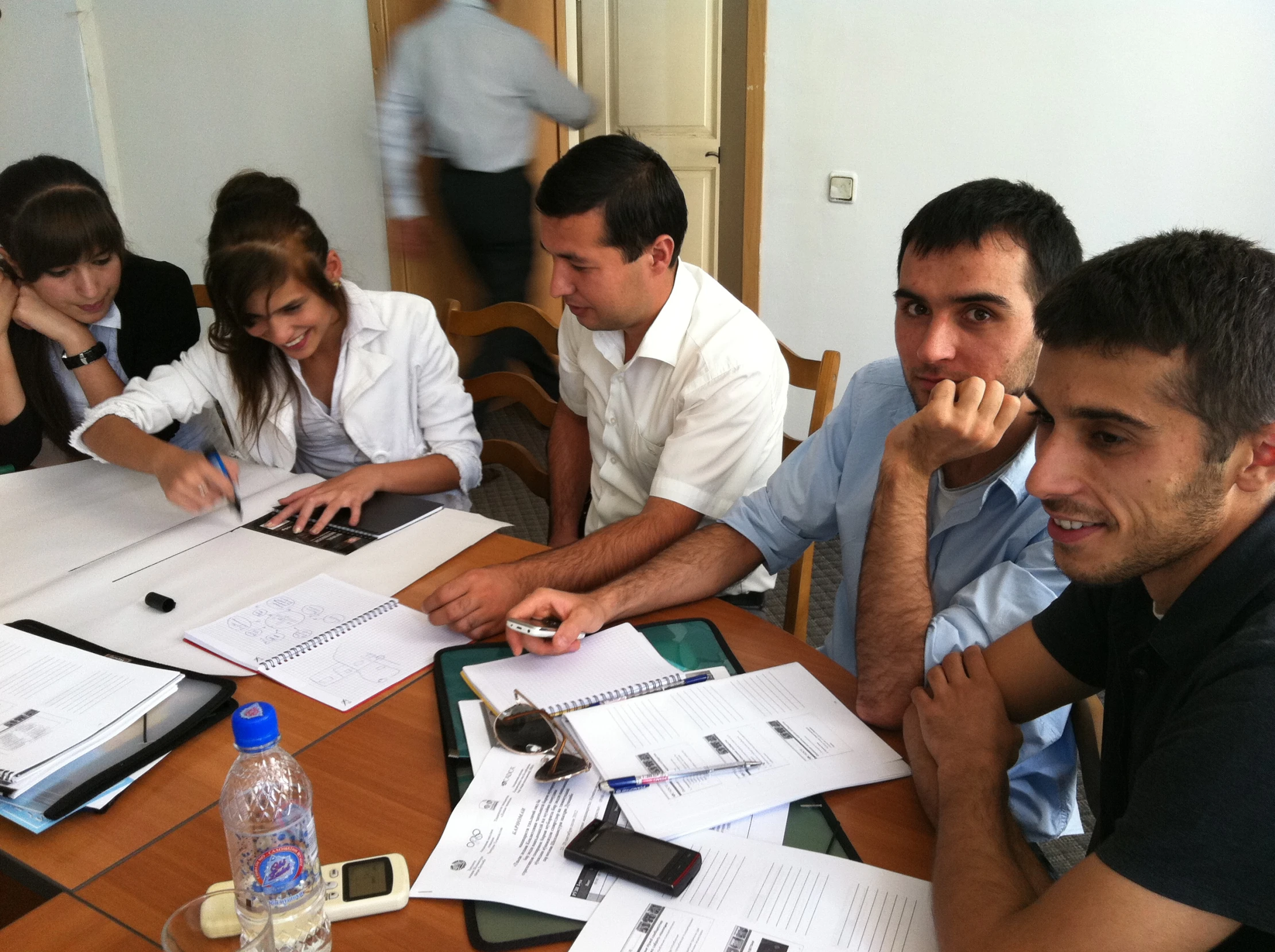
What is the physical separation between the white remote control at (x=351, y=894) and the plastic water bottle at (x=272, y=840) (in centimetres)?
2

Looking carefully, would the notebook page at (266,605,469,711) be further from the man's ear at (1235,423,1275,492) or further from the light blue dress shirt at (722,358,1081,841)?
the man's ear at (1235,423,1275,492)

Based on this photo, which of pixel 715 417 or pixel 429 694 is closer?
pixel 429 694

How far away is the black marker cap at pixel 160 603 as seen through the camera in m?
1.32

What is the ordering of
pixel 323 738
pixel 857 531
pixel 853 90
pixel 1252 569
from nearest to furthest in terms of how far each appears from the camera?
pixel 1252 569 < pixel 323 738 < pixel 857 531 < pixel 853 90

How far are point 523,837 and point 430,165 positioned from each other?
3015 millimetres

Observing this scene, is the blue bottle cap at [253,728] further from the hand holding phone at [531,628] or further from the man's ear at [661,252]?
the man's ear at [661,252]

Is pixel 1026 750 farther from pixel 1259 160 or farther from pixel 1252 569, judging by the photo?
pixel 1259 160

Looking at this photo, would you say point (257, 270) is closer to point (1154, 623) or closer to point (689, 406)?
point (689, 406)

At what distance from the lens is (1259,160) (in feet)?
9.03

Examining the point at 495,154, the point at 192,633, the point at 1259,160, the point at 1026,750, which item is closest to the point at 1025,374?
the point at 1026,750

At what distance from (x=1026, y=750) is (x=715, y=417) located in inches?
29.4

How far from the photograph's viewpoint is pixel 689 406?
5.53 ft

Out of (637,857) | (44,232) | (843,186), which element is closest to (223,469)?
(44,232)

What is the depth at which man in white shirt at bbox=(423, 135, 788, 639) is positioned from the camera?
1636 millimetres
